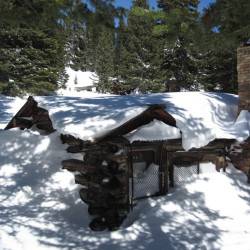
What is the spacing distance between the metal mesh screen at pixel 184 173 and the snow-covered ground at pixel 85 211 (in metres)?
0.12

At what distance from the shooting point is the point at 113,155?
8656 mm

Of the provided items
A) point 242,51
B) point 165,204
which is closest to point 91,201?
point 165,204

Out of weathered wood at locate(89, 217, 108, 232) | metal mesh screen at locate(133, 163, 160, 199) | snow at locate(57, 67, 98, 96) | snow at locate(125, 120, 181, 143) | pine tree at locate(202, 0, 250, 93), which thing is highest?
snow at locate(57, 67, 98, 96)

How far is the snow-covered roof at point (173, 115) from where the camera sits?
880 centimetres

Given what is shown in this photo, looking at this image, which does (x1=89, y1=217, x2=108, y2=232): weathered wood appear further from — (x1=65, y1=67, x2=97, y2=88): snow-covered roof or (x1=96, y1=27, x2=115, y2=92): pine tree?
(x1=65, y1=67, x2=97, y2=88): snow-covered roof

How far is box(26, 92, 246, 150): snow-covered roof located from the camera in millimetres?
8805

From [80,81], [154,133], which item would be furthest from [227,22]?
[80,81]

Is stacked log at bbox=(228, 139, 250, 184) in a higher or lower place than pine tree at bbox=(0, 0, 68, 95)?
lower

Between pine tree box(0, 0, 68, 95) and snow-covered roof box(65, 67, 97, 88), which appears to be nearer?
pine tree box(0, 0, 68, 95)

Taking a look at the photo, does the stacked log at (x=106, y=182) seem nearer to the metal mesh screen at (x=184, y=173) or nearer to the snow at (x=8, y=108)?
the metal mesh screen at (x=184, y=173)

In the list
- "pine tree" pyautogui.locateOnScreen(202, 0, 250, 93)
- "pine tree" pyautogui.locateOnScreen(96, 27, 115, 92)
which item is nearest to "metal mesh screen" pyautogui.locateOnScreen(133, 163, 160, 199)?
"pine tree" pyautogui.locateOnScreen(202, 0, 250, 93)

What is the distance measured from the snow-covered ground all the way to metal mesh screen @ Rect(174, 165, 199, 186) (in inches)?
4.9

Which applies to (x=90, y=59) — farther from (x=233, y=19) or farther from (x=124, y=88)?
(x=233, y=19)

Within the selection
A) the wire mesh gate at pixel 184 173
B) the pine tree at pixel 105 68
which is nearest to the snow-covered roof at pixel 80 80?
the pine tree at pixel 105 68
